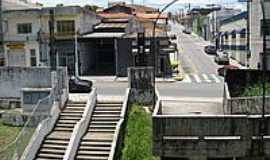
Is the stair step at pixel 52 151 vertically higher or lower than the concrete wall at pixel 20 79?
lower

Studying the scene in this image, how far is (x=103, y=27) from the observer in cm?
5675

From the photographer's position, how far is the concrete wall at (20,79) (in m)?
34.5

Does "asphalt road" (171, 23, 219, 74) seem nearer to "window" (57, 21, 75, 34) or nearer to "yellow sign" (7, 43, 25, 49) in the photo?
"window" (57, 21, 75, 34)

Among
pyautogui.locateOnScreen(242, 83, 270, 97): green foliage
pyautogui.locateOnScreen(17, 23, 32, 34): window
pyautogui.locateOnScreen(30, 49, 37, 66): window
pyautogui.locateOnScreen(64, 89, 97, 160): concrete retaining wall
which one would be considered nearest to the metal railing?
pyautogui.locateOnScreen(64, 89, 97, 160): concrete retaining wall

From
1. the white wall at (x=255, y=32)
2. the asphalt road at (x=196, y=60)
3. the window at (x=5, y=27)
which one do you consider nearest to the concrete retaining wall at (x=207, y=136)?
the white wall at (x=255, y=32)

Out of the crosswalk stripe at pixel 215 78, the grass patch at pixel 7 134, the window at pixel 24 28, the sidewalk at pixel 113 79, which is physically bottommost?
the grass patch at pixel 7 134

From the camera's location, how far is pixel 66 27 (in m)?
53.4

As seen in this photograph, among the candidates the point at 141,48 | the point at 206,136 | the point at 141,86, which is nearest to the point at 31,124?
the point at 141,86

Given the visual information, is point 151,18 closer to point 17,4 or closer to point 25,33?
point 17,4

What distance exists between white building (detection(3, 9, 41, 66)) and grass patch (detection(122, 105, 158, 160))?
2622cm

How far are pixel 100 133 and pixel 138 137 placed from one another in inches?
107

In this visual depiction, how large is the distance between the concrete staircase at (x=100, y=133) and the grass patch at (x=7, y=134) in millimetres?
3597

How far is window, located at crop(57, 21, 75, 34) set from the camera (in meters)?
53.2

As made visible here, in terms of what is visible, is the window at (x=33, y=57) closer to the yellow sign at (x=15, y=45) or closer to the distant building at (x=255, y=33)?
the yellow sign at (x=15, y=45)
